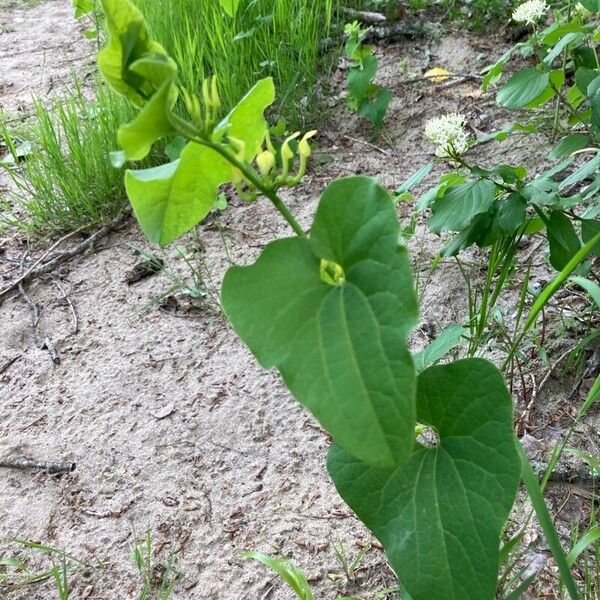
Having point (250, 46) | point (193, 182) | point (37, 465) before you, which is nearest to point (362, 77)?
point (250, 46)

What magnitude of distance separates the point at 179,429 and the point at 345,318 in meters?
1.12

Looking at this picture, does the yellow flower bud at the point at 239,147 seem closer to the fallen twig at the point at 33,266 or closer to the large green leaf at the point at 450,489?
the large green leaf at the point at 450,489

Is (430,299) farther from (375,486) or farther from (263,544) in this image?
(375,486)

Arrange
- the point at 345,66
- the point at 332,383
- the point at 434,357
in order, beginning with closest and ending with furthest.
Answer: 1. the point at 332,383
2. the point at 434,357
3. the point at 345,66

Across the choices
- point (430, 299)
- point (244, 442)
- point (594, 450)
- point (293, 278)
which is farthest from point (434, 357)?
point (430, 299)

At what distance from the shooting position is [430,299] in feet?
6.17

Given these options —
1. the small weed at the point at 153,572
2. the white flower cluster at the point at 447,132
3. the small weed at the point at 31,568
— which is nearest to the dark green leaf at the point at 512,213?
the white flower cluster at the point at 447,132

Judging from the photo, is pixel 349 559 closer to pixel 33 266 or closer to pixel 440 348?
pixel 440 348

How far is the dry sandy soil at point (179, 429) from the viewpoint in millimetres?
1359

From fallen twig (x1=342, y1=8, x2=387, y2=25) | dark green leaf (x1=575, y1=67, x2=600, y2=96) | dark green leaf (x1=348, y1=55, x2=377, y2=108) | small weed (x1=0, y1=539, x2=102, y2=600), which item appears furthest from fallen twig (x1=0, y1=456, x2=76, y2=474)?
fallen twig (x1=342, y1=8, x2=387, y2=25)

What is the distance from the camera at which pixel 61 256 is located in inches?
90.6

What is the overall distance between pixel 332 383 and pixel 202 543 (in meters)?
0.91

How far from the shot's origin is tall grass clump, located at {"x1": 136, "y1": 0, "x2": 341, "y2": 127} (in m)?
2.57

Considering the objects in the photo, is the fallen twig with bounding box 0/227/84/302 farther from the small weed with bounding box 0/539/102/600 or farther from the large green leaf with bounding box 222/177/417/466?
the large green leaf with bounding box 222/177/417/466
